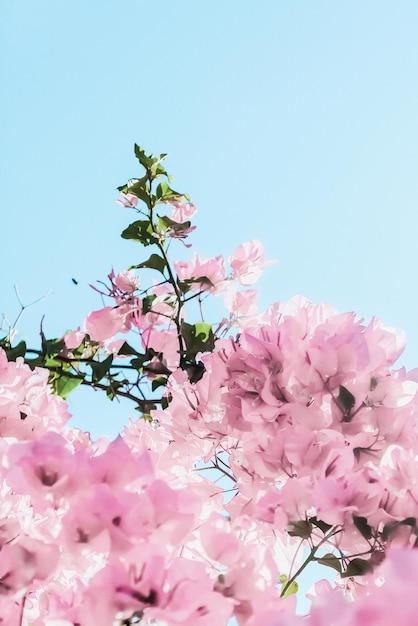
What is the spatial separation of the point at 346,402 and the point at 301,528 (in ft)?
0.49

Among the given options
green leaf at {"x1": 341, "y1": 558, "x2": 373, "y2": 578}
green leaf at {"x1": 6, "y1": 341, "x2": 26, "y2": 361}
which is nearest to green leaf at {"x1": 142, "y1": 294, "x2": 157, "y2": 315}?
green leaf at {"x1": 6, "y1": 341, "x2": 26, "y2": 361}

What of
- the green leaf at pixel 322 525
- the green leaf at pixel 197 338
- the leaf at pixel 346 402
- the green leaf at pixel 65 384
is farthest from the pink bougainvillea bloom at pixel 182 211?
the green leaf at pixel 322 525

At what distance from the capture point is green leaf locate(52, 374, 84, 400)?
1.20 metres

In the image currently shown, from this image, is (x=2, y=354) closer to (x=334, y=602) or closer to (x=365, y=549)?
(x=365, y=549)

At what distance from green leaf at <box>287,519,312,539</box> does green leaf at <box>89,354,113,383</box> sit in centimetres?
64

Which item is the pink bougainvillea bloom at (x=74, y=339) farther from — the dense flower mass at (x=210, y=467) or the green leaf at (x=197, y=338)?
the green leaf at (x=197, y=338)

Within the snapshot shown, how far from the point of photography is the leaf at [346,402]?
2.30 ft

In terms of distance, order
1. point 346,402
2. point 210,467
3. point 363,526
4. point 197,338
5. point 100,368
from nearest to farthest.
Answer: point 363,526 < point 346,402 < point 210,467 < point 197,338 < point 100,368

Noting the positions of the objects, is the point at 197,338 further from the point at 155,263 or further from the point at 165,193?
the point at 165,193

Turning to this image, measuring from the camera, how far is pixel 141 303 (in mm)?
1211

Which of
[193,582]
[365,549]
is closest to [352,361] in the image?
[365,549]

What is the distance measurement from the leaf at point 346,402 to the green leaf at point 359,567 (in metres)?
0.14

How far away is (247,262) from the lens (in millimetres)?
1232

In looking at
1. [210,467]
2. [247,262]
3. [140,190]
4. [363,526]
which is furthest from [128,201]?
[363,526]
